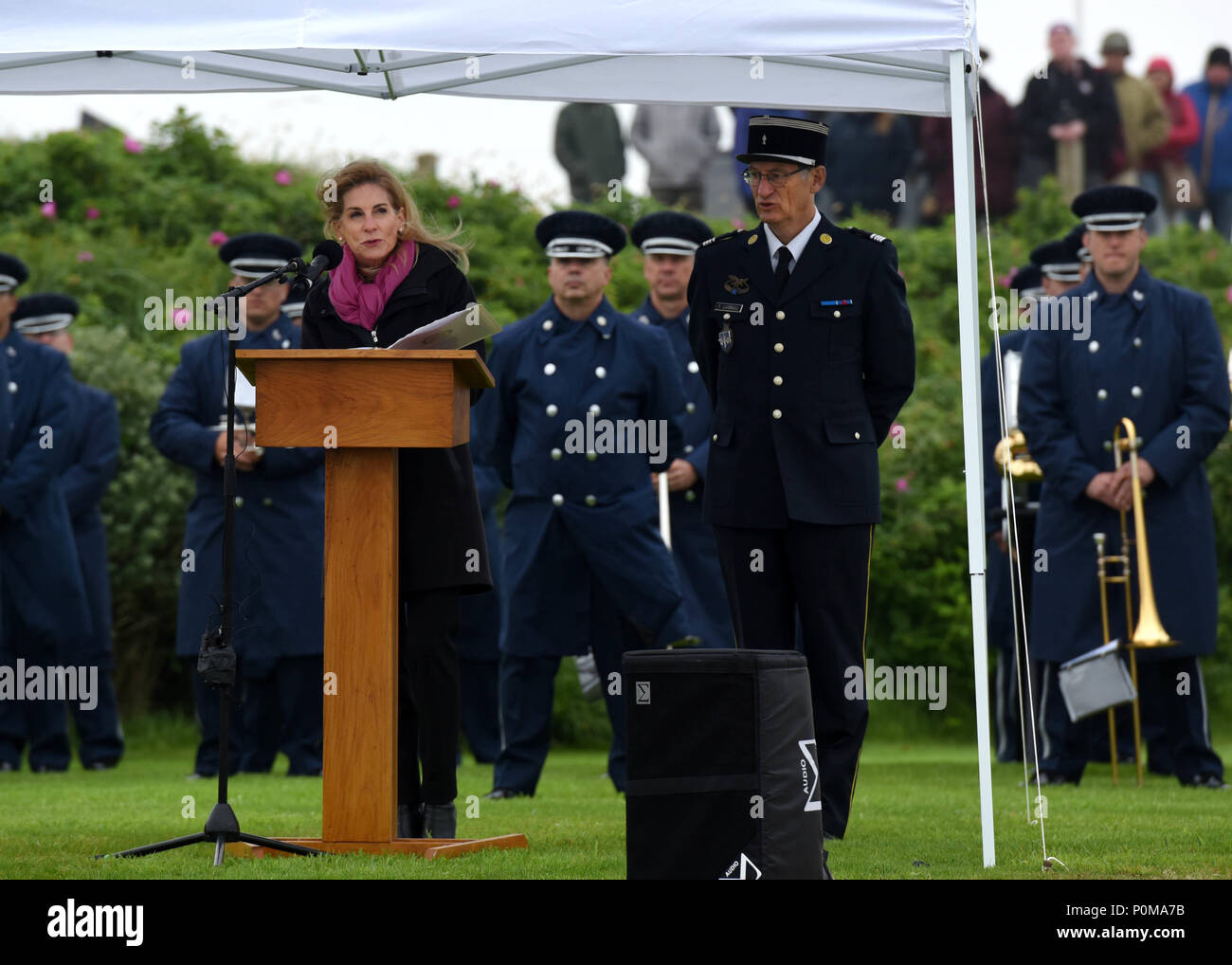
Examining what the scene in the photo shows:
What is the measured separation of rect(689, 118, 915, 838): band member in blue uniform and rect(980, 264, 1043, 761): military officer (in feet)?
12.5

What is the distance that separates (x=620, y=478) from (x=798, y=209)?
8.10 ft

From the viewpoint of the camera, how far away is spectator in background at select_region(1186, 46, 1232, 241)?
17.3m

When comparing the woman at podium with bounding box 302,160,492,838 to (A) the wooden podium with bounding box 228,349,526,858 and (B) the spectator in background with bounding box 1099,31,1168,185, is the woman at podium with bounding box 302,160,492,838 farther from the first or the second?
(B) the spectator in background with bounding box 1099,31,1168,185

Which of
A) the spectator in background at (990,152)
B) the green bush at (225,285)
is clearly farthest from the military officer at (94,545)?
the spectator in background at (990,152)

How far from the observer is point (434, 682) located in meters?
6.30

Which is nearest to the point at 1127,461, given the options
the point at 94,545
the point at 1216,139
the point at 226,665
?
the point at 226,665

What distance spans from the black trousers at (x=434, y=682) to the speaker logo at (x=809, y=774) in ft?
4.39

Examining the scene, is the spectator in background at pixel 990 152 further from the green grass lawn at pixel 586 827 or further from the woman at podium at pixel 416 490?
the woman at podium at pixel 416 490

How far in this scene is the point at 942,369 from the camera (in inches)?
581

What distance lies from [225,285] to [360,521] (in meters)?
8.69

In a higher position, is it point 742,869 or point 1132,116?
point 1132,116

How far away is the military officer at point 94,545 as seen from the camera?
10.8 metres

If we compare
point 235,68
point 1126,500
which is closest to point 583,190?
point 1126,500

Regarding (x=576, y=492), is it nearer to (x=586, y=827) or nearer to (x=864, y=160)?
(x=586, y=827)
